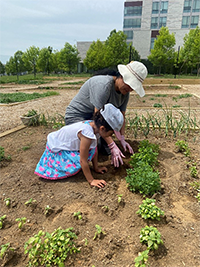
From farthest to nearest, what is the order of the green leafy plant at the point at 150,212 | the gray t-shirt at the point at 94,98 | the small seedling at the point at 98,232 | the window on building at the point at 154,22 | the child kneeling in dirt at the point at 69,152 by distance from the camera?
the window on building at the point at 154,22, the gray t-shirt at the point at 94,98, the child kneeling in dirt at the point at 69,152, the green leafy plant at the point at 150,212, the small seedling at the point at 98,232

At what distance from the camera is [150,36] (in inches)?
1448

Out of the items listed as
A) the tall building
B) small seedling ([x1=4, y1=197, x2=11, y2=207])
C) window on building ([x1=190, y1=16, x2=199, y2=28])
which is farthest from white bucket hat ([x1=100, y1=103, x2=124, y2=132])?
window on building ([x1=190, y1=16, x2=199, y2=28])

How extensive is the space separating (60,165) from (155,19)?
43209mm

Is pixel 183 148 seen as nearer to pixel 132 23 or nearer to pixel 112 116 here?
pixel 112 116

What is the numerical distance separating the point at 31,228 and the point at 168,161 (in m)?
1.97

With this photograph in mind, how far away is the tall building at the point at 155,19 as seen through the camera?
117ft

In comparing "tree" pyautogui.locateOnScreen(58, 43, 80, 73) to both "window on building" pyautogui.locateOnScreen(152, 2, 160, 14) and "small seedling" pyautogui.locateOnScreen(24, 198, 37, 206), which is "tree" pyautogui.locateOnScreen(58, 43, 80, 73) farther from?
"small seedling" pyautogui.locateOnScreen(24, 198, 37, 206)

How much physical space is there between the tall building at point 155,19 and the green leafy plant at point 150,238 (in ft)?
129

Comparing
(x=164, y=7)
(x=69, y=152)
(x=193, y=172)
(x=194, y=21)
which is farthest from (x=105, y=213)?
(x=164, y=7)

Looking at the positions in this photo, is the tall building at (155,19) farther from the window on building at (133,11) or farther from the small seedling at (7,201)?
the small seedling at (7,201)

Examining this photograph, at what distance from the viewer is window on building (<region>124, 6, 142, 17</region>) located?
39.4m

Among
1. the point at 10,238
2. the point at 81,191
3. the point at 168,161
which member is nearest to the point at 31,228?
the point at 10,238

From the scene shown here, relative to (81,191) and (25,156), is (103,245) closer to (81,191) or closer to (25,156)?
(81,191)

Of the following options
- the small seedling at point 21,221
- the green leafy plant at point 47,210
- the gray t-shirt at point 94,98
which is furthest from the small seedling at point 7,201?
the gray t-shirt at point 94,98
